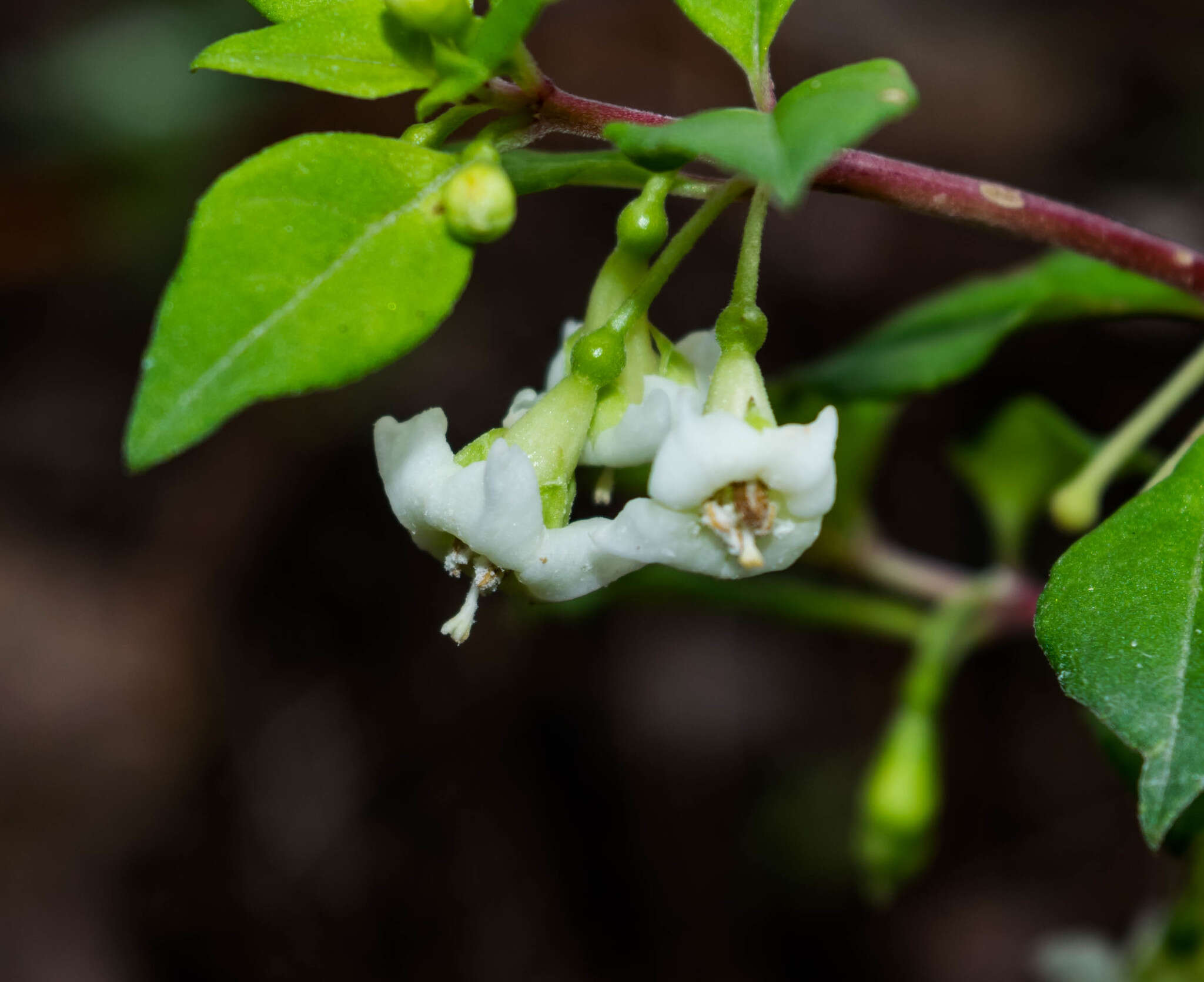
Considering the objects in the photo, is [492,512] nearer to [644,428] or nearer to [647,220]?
[644,428]

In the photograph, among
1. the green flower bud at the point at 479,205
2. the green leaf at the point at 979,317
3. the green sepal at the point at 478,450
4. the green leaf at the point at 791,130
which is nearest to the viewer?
the green leaf at the point at 791,130

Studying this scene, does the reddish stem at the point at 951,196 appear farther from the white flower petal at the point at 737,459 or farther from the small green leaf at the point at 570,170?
the white flower petal at the point at 737,459

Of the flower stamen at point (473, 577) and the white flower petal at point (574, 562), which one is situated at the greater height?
the white flower petal at point (574, 562)

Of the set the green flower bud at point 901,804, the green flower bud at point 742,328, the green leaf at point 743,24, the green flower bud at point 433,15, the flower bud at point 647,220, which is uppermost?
the green flower bud at point 433,15

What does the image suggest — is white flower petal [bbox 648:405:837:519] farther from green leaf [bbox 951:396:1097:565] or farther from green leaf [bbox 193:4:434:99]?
green leaf [bbox 951:396:1097:565]

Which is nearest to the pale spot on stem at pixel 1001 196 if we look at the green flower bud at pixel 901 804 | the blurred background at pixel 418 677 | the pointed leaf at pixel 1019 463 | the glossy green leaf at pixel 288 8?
the glossy green leaf at pixel 288 8

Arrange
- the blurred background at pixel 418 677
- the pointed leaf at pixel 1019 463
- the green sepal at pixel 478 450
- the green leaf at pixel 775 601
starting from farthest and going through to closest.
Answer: the blurred background at pixel 418 677, the green leaf at pixel 775 601, the pointed leaf at pixel 1019 463, the green sepal at pixel 478 450

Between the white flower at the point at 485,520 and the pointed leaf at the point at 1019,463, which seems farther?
the pointed leaf at the point at 1019,463

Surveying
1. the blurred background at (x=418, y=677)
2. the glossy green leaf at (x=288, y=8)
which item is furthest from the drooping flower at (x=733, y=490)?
the blurred background at (x=418, y=677)
